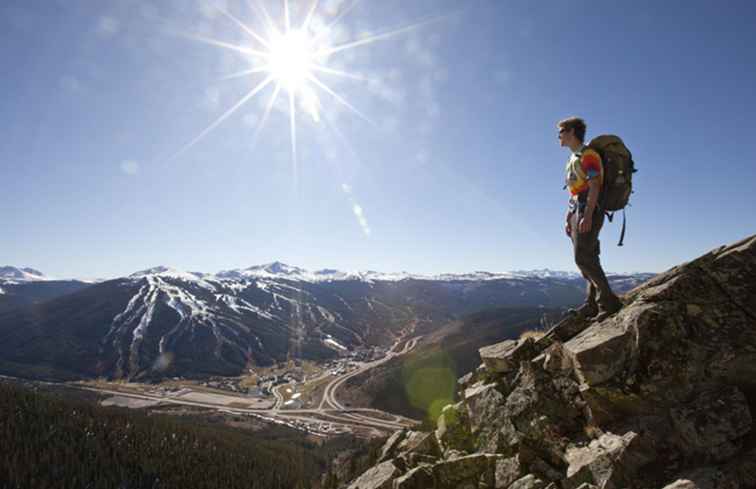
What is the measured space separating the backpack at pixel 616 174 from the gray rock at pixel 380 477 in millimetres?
10875

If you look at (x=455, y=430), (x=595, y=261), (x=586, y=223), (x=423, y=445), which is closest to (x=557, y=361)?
(x=595, y=261)

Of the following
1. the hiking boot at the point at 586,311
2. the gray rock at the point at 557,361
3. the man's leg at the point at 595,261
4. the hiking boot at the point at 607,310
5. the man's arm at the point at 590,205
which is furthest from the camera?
the hiking boot at the point at 586,311

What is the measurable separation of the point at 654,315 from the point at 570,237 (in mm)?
3515

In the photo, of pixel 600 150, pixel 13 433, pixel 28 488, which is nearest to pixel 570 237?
pixel 600 150

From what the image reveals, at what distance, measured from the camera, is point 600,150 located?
35.7ft

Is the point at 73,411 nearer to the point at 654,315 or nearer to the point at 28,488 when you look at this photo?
the point at 28,488

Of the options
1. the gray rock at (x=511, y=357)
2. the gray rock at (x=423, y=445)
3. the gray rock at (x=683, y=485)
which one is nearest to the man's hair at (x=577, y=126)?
the gray rock at (x=511, y=357)

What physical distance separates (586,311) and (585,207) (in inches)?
169

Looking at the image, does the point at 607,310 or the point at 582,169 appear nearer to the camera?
the point at 582,169

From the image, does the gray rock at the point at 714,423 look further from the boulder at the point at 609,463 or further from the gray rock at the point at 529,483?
the gray rock at the point at 529,483

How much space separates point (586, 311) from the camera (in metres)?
13.2

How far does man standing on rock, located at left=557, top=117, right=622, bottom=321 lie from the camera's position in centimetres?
1050

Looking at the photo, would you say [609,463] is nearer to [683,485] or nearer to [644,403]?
[683,485]

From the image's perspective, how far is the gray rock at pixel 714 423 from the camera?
726cm
